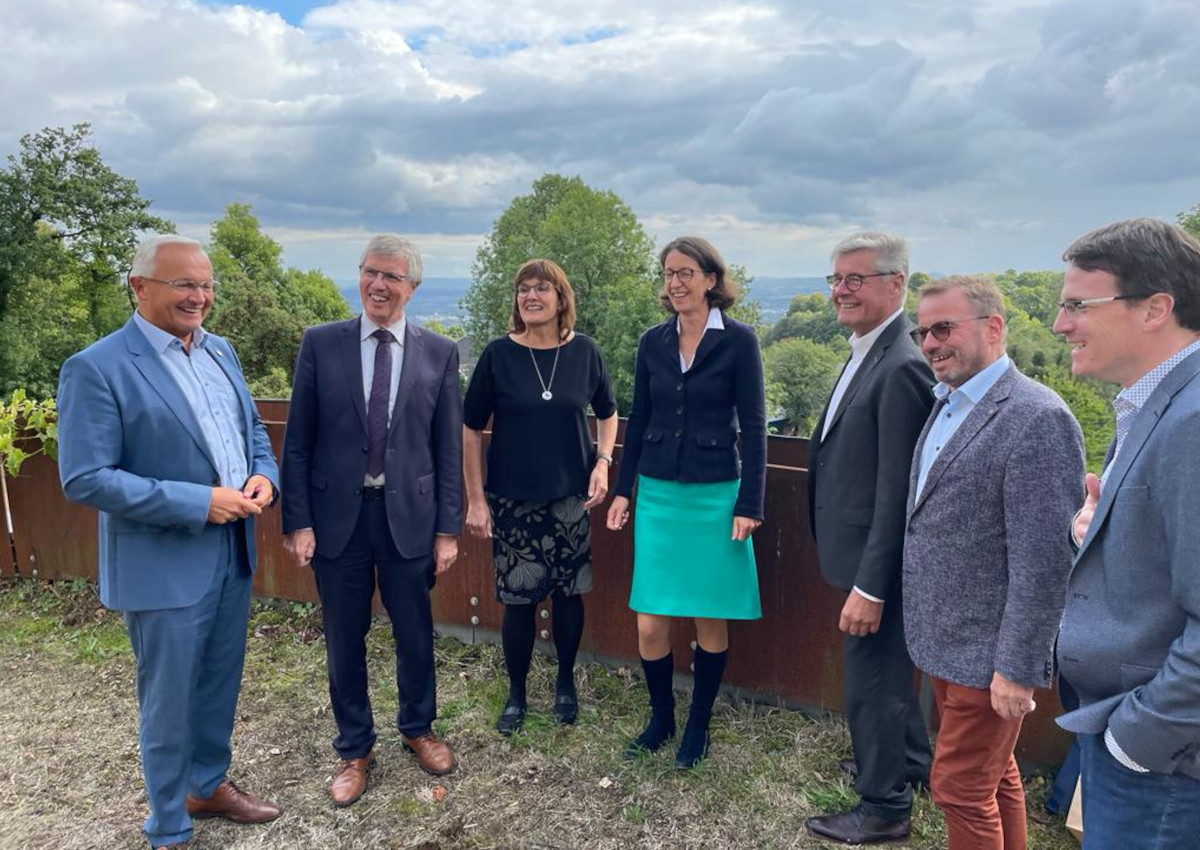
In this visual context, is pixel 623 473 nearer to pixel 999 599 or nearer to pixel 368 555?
pixel 368 555

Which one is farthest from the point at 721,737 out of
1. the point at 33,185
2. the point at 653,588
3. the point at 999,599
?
the point at 33,185

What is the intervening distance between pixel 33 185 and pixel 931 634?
29542 millimetres

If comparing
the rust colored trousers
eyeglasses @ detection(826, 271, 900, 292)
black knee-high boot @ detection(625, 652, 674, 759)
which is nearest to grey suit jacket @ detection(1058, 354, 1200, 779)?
the rust colored trousers

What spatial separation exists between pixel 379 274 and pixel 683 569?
1.53m

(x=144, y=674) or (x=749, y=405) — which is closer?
(x=144, y=674)

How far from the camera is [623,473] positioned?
3211mm

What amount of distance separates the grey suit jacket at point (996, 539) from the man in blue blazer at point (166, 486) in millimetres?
2043

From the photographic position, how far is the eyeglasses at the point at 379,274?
2.81 metres

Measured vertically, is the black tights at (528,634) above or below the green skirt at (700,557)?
below

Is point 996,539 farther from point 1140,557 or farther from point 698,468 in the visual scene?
point 698,468

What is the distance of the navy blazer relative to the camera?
289cm

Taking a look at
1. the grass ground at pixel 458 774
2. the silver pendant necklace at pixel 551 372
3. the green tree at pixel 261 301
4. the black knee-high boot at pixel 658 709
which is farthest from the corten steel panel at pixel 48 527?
the green tree at pixel 261 301

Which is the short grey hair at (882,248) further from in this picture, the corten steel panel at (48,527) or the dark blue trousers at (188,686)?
the corten steel panel at (48,527)

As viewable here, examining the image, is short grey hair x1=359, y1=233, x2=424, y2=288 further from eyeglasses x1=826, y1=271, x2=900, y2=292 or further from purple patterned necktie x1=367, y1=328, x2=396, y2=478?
eyeglasses x1=826, y1=271, x2=900, y2=292
